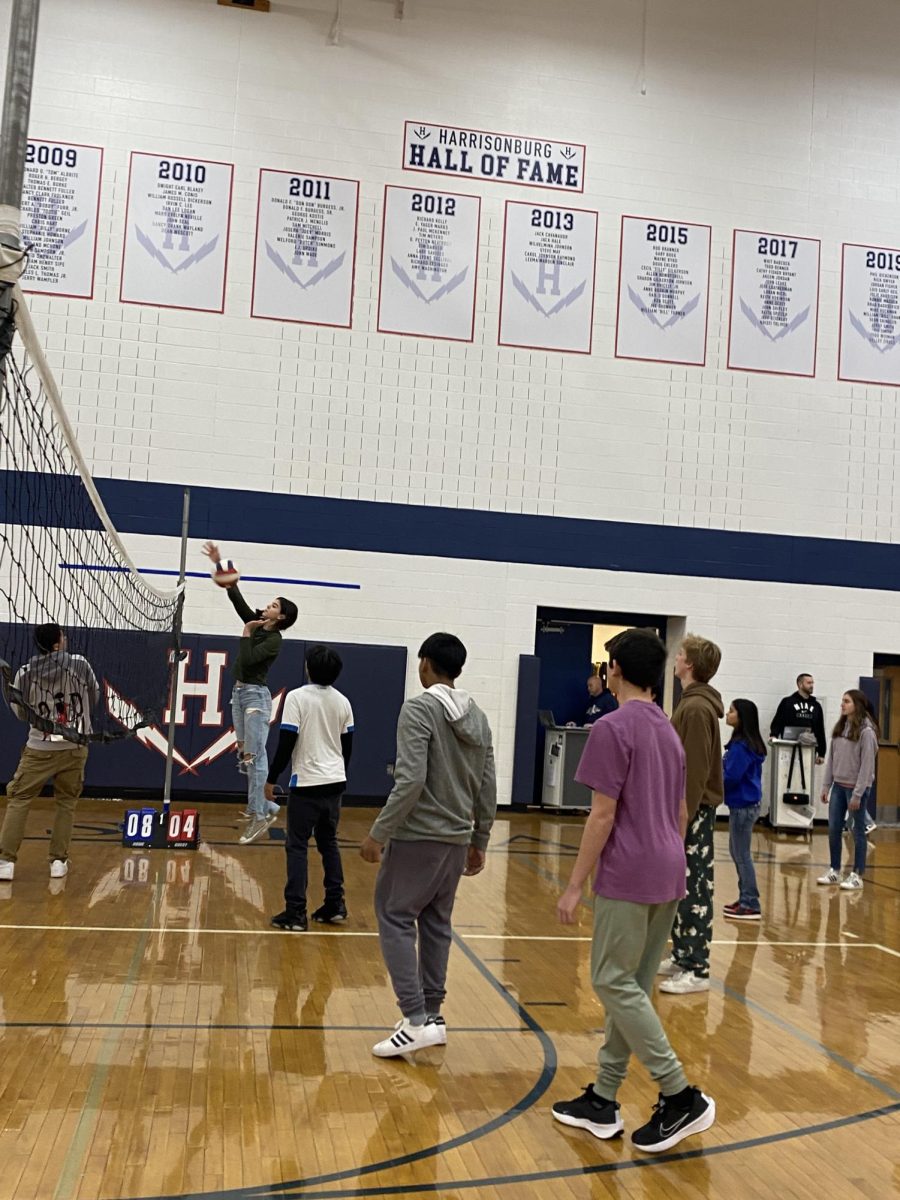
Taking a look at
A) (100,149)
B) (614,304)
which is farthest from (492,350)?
(100,149)

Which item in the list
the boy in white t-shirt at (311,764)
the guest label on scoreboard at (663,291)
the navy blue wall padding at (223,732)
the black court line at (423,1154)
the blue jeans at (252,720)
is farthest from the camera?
the guest label on scoreboard at (663,291)

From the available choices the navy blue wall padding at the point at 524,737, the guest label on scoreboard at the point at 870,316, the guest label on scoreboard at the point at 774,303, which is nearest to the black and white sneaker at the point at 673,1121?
the navy blue wall padding at the point at 524,737

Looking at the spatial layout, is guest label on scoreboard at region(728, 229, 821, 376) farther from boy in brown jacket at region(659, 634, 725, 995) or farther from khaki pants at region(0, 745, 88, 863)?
khaki pants at region(0, 745, 88, 863)

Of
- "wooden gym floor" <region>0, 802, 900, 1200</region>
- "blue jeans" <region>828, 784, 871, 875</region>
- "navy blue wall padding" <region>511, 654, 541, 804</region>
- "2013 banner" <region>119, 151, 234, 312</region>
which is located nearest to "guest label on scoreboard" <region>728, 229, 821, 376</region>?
"navy blue wall padding" <region>511, 654, 541, 804</region>

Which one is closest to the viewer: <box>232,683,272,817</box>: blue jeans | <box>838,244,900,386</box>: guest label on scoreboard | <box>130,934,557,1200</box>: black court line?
<box>130,934,557,1200</box>: black court line

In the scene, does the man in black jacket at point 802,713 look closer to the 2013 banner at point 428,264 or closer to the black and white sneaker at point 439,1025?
the 2013 banner at point 428,264

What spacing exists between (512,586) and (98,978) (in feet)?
29.4

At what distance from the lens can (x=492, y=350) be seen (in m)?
13.8

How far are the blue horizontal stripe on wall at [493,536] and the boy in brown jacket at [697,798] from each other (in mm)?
8058

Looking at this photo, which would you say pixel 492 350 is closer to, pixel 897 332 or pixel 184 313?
pixel 184 313

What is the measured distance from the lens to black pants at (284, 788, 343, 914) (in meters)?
6.51

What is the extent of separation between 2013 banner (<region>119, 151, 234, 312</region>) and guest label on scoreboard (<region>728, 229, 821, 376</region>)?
21.3 feet

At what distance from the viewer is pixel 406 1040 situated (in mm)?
4598

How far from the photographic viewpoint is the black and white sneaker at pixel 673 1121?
3.78 m
